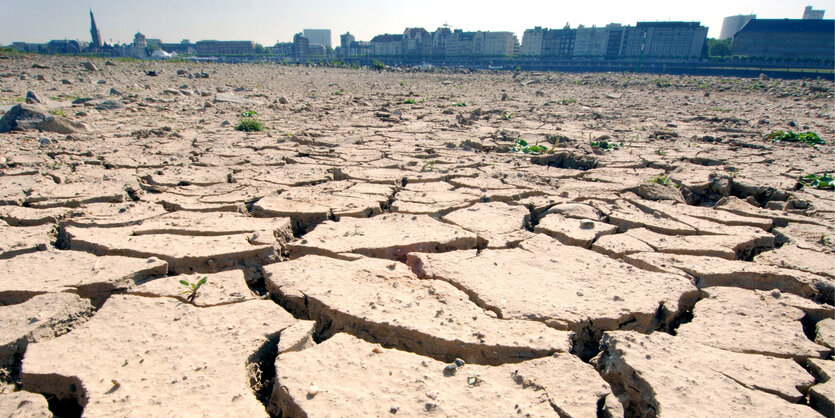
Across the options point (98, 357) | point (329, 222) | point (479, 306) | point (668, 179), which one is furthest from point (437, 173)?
point (98, 357)

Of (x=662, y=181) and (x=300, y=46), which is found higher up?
(x=300, y=46)

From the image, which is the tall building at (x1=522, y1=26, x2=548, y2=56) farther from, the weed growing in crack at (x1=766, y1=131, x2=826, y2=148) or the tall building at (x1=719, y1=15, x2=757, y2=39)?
the tall building at (x1=719, y1=15, x2=757, y2=39)

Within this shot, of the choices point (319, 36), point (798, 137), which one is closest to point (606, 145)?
point (798, 137)

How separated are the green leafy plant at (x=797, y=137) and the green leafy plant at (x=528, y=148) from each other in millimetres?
3176

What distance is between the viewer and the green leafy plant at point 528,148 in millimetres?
4816

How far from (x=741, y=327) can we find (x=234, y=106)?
7.80 metres

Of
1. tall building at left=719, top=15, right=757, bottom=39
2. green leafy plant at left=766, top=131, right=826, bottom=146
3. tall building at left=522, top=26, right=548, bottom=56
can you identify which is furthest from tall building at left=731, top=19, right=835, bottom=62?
tall building at left=719, top=15, right=757, bottom=39

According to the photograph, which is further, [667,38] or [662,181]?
[667,38]

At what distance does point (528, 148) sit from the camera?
4898 mm

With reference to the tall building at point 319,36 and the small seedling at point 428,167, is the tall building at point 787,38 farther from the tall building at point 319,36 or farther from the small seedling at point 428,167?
the tall building at point 319,36

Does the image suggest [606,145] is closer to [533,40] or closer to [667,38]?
[667,38]

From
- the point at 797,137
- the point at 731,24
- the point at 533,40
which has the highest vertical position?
the point at 731,24

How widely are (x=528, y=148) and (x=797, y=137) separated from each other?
360cm

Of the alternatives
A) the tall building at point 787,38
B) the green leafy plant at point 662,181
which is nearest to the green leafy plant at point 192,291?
the green leafy plant at point 662,181
